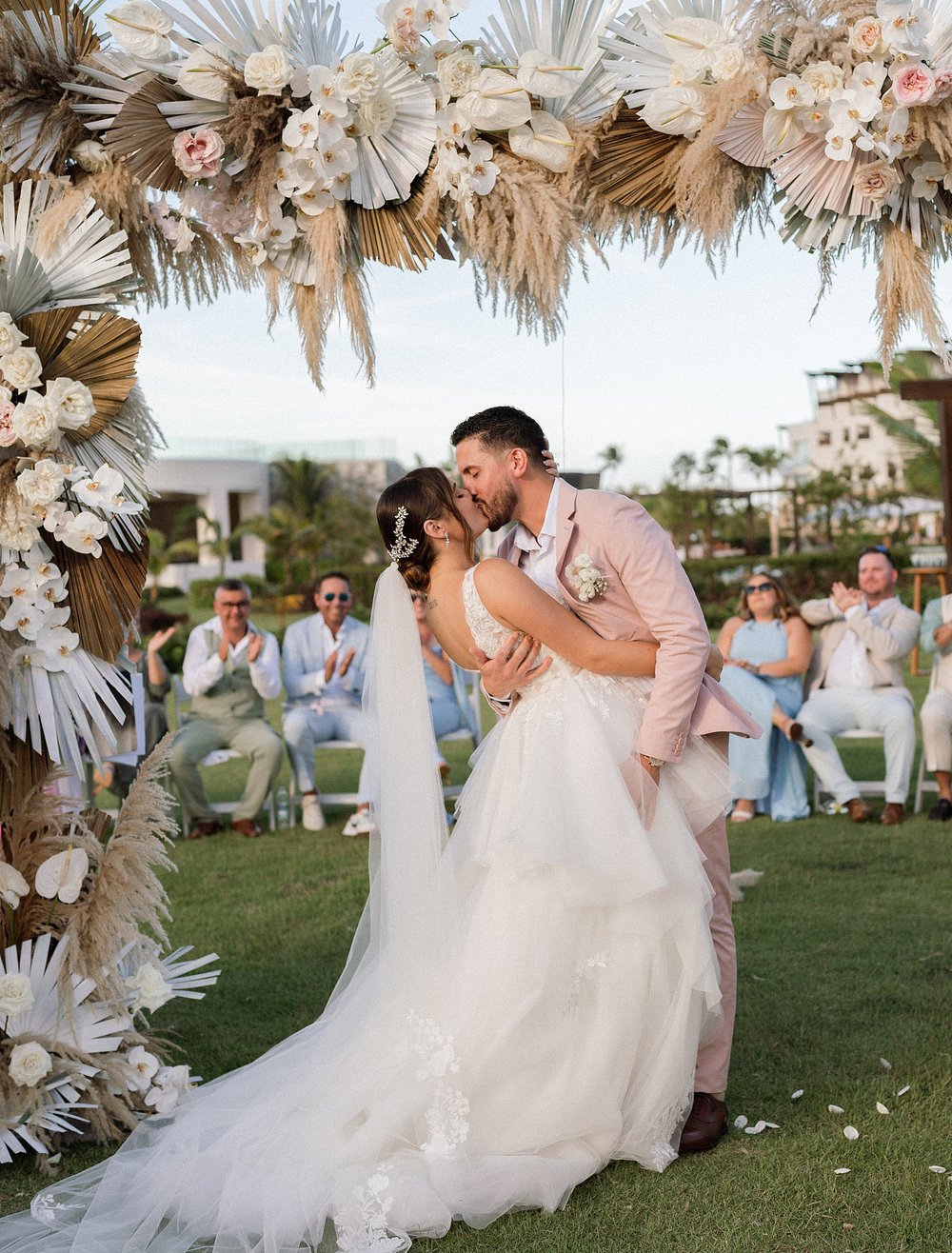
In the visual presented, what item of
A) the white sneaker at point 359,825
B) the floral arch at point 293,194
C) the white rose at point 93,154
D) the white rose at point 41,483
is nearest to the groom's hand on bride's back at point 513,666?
the floral arch at point 293,194

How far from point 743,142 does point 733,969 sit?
2449mm

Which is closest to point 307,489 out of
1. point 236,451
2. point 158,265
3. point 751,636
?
point 236,451

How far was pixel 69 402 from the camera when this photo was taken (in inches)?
144

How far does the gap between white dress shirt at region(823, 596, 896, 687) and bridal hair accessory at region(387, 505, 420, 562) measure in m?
5.96

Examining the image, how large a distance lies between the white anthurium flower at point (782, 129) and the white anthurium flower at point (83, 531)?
2223mm

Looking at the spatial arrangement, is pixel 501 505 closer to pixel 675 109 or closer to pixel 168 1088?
pixel 675 109

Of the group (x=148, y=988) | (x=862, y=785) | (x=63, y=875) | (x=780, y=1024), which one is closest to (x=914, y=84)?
(x=780, y=1024)

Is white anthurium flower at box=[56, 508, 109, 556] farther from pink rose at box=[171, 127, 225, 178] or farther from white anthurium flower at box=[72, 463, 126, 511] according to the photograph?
pink rose at box=[171, 127, 225, 178]

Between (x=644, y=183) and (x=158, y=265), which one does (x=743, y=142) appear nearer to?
(x=644, y=183)

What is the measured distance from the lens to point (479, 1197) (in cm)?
320

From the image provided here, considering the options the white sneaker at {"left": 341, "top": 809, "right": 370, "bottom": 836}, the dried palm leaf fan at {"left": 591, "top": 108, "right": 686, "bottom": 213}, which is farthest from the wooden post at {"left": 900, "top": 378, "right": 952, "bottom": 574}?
the dried palm leaf fan at {"left": 591, "top": 108, "right": 686, "bottom": 213}

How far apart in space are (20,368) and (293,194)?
96 cm

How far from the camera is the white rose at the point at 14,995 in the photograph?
12.3 feet

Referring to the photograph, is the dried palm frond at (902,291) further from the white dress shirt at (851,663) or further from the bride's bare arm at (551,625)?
the white dress shirt at (851,663)
